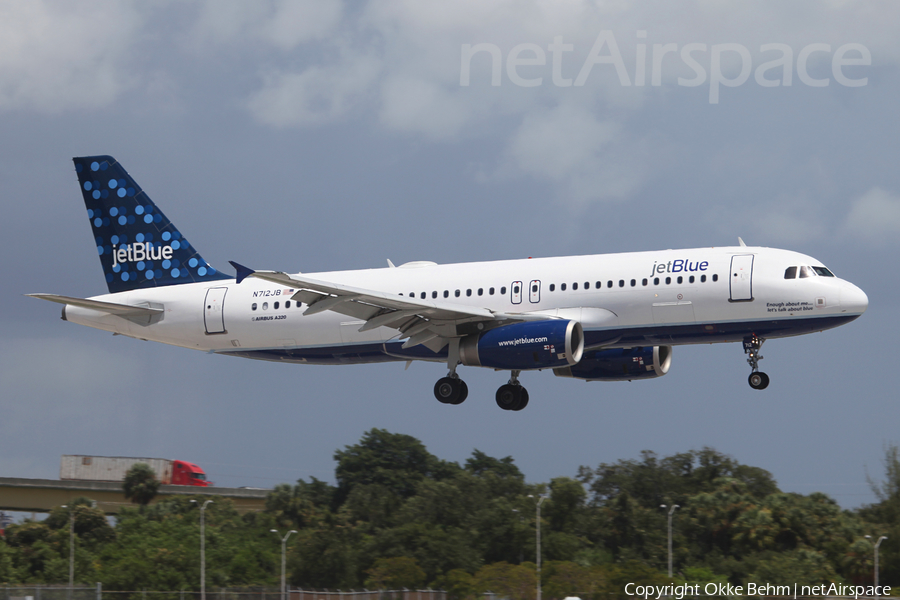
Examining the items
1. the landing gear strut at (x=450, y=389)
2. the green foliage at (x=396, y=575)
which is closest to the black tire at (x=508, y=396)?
the landing gear strut at (x=450, y=389)

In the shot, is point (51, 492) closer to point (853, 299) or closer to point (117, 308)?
point (117, 308)

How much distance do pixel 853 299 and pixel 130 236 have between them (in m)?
29.5

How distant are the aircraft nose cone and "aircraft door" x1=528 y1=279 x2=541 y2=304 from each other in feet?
33.8

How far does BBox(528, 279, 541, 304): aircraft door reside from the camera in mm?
40094

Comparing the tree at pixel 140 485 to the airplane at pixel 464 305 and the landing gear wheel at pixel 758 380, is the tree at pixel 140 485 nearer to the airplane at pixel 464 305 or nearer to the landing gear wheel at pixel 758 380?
the airplane at pixel 464 305

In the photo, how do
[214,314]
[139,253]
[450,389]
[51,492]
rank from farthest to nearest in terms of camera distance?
[51,492] → [139,253] → [214,314] → [450,389]

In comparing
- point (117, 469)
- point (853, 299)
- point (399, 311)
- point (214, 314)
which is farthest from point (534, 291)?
point (117, 469)

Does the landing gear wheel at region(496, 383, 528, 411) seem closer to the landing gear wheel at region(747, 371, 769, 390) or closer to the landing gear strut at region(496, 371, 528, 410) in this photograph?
the landing gear strut at region(496, 371, 528, 410)

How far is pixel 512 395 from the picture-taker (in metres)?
43.6

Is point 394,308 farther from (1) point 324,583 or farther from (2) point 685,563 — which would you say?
(2) point 685,563

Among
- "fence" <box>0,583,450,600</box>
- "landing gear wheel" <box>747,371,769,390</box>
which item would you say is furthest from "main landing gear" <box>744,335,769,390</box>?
"fence" <box>0,583,450,600</box>

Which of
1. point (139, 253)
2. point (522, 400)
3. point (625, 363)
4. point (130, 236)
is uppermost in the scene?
point (130, 236)

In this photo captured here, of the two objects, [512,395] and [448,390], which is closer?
[448,390]

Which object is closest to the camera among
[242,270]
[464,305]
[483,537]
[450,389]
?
[242,270]
